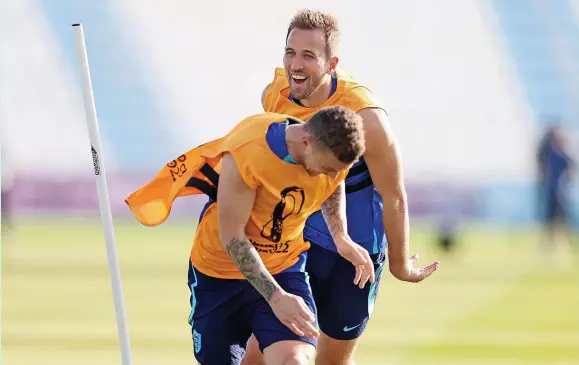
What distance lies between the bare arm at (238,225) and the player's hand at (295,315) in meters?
0.08

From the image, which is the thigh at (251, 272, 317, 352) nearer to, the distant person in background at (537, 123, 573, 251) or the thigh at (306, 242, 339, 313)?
the thigh at (306, 242, 339, 313)

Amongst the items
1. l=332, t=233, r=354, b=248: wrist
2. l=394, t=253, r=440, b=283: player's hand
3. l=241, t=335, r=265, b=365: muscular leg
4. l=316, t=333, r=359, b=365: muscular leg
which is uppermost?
l=332, t=233, r=354, b=248: wrist

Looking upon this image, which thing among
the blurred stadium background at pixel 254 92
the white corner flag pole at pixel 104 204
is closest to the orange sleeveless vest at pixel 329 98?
the white corner flag pole at pixel 104 204

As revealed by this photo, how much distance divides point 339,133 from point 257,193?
2.17 ft

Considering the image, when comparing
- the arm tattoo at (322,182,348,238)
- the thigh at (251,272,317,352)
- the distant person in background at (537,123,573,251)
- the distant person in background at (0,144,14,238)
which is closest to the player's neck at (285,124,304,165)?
the arm tattoo at (322,182,348,238)

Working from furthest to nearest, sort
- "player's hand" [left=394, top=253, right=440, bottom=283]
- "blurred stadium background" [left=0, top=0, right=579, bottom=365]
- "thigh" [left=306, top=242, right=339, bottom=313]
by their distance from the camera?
1. "blurred stadium background" [left=0, top=0, right=579, bottom=365]
2. "thigh" [left=306, top=242, right=339, bottom=313]
3. "player's hand" [left=394, top=253, right=440, bottom=283]

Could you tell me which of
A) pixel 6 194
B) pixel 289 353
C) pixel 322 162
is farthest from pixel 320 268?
pixel 6 194

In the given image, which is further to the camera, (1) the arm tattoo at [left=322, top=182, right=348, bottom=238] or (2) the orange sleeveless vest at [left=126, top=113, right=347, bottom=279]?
(1) the arm tattoo at [left=322, top=182, right=348, bottom=238]

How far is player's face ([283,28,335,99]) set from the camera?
559 cm

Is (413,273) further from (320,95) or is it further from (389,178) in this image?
(320,95)

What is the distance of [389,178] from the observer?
18.9 ft

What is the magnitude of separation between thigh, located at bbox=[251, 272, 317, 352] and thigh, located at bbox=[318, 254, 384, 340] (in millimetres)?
646

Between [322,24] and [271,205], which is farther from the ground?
[322,24]

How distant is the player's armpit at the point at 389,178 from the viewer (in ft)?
18.5
